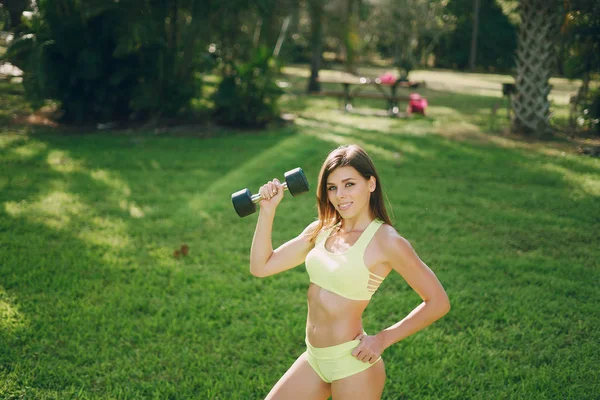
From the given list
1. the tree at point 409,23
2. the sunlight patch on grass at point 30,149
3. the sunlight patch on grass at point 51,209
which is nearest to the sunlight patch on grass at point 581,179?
the sunlight patch on grass at point 51,209

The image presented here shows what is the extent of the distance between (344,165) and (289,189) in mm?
279

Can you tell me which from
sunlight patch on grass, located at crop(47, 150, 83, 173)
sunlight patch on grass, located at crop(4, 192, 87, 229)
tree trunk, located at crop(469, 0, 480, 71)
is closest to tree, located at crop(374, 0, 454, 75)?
tree trunk, located at crop(469, 0, 480, 71)

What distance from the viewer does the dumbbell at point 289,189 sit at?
2572 mm

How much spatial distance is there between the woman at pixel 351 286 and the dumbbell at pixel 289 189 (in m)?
0.06

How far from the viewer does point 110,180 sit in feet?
24.9

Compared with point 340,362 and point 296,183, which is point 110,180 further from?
point 340,362

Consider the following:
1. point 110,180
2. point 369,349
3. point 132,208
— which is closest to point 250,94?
point 110,180

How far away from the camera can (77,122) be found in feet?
36.9

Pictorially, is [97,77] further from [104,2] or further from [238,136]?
[238,136]

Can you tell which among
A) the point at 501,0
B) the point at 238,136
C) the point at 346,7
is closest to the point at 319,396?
the point at 238,136

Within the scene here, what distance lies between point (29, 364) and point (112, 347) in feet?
1.67

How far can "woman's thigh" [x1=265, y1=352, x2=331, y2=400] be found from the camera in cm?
248

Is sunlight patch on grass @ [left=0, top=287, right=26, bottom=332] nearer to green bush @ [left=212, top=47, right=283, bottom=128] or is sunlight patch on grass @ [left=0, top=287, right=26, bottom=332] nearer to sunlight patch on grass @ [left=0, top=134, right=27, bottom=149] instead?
sunlight patch on grass @ [left=0, top=134, right=27, bottom=149]

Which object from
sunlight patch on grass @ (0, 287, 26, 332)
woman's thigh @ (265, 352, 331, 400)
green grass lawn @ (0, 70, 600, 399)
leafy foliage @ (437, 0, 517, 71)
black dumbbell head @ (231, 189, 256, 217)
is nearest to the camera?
woman's thigh @ (265, 352, 331, 400)
